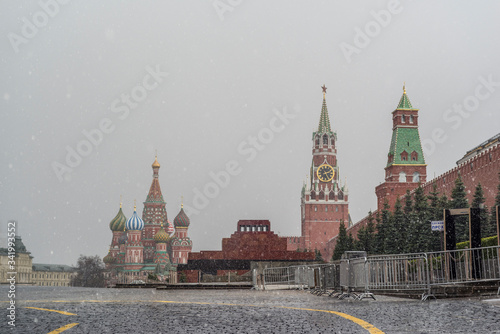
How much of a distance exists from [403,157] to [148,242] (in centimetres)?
6059

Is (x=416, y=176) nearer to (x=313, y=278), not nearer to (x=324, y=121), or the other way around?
(x=324, y=121)

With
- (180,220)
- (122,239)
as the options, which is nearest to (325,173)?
(180,220)

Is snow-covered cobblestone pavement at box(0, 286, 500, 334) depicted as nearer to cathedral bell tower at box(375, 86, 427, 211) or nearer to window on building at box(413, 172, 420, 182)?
cathedral bell tower at box(375, 86, 427, 211)

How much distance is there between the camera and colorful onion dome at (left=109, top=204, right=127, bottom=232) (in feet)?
433

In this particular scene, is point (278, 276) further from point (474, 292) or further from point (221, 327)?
point (221, 327)

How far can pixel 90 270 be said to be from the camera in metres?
119

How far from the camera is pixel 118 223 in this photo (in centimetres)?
13238

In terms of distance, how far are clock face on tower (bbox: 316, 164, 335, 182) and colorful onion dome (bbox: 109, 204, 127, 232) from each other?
142 feet

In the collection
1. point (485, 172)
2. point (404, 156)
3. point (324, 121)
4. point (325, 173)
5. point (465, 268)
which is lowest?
point (465, 268)

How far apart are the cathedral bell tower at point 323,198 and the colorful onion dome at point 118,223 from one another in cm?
3929

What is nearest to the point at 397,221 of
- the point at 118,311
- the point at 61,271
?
the point at 118,311

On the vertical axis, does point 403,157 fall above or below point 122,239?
above

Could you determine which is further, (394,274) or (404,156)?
(404,156)

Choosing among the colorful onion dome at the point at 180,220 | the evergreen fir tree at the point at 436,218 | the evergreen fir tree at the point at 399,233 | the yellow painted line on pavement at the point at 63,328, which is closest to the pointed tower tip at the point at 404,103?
the evergreen fir tree at the point at 399,233
